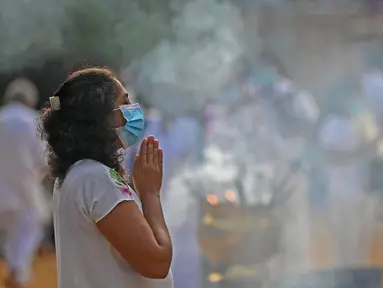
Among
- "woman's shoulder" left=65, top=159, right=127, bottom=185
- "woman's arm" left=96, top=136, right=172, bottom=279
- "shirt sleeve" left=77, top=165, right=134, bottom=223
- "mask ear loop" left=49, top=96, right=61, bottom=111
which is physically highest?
"mask ear loop" left=49, top=96, right=61, bottom=111

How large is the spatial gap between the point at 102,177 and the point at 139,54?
8.61 ft

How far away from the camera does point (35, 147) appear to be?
4258mm

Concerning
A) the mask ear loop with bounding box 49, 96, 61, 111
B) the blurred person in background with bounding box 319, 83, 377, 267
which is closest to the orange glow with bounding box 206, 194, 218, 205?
the blurred person in background with bounding box 319, 83, 377, 267

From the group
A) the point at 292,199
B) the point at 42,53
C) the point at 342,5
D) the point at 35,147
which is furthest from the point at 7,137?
the point at 342,5

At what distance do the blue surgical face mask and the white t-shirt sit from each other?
0.35 ft

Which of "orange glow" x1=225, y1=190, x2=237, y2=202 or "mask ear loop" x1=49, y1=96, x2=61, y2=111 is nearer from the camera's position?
"mask ear loop" x1=49, y1=96, x2=61, y2=111

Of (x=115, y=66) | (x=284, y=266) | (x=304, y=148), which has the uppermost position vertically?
(x=115, y=66)

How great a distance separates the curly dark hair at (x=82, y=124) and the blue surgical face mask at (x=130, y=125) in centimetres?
3

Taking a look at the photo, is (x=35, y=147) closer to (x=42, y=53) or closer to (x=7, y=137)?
(x=7, y=137)

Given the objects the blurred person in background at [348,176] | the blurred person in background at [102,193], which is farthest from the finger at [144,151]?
the blurred person in background at [348,176]

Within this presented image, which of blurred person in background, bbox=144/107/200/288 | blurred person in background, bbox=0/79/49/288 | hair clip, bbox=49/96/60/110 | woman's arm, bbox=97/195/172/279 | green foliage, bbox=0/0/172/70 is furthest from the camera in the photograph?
blurred person in background, bbox=0/79/49/288

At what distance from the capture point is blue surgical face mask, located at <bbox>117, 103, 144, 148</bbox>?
158 centimetres

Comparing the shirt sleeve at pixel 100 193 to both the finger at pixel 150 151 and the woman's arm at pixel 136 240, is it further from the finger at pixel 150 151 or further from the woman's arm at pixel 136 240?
the finger at pixel 150 151

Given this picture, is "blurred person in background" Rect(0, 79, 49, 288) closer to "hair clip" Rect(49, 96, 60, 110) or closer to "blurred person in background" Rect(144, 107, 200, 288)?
"blurred person in background" Rect(144, 107, 200, 288)
